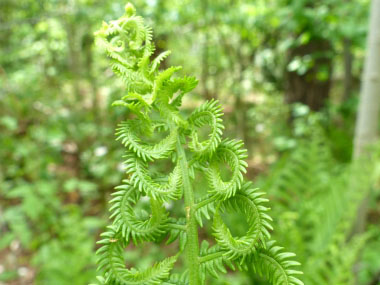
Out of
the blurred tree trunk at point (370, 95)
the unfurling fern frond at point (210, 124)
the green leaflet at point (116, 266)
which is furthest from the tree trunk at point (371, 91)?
the green leaflet at point (116, 266)

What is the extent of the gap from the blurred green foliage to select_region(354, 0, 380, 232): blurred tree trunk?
6.1 inches

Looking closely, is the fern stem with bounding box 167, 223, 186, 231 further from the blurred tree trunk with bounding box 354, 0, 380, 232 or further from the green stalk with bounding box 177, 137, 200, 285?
the blurred tree trunk with bounding box 354, 0, 380, 232

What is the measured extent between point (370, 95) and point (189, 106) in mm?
2674

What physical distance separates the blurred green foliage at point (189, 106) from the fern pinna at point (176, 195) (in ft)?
4.36

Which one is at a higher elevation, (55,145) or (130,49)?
(55,145)

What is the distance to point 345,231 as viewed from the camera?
2332 millimetres

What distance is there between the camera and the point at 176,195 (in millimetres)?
461

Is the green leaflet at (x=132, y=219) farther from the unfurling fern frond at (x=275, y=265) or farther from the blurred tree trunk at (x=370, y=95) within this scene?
the blurred tree trunk at (x=370, y=95)

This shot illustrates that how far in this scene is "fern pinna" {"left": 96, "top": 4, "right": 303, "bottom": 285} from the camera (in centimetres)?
44

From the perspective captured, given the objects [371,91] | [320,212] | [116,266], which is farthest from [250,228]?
[320,212]

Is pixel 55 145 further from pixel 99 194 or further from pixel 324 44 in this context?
pixel 324 44

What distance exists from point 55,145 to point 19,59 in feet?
5.71

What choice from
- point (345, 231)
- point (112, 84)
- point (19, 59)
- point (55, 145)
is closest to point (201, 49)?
point (112, 84)

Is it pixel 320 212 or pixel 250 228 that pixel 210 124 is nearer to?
pixel 250 228
